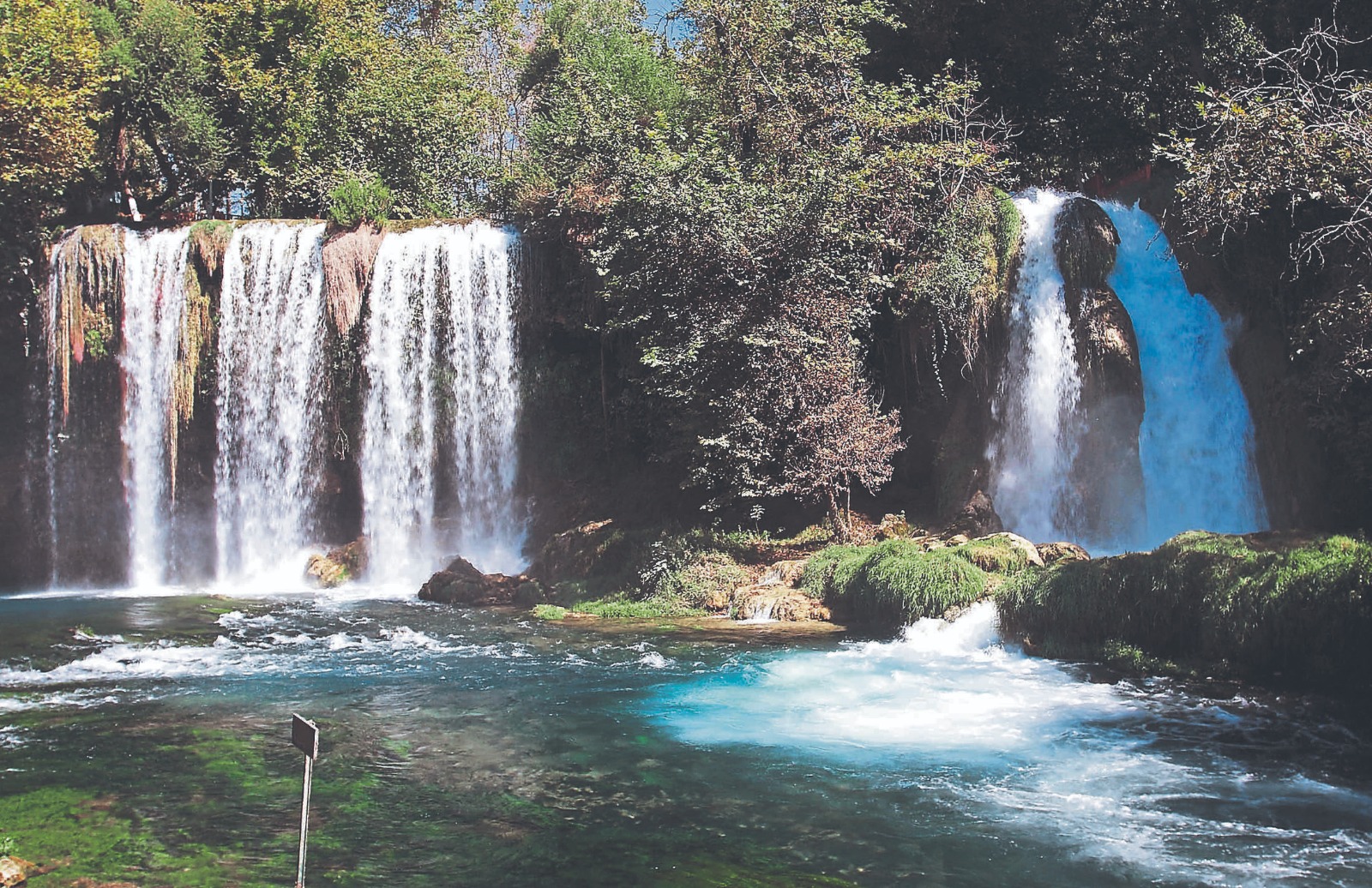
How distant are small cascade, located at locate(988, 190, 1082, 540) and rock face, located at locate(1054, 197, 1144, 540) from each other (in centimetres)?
17

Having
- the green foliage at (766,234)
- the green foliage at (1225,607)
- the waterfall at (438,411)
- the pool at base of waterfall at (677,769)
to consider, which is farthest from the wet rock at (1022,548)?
the waterfall at (438,411)

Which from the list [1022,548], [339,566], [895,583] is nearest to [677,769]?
[895,583]

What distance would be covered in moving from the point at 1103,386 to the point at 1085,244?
2622mm

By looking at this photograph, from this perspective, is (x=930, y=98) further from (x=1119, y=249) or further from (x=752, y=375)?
(x=752, y=375)

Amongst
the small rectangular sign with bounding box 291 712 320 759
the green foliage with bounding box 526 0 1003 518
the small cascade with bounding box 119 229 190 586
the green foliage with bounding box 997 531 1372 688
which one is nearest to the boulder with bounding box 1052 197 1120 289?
the green foliage with bounding box 526 0 1003 518

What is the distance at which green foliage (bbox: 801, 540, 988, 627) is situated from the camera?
14.2 metres

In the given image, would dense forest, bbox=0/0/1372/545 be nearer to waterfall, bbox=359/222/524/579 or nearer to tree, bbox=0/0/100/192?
tree, bbox=0/0/100/192

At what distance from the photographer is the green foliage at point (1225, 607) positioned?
1020 cm

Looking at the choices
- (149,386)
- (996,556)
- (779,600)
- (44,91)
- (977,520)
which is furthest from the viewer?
(44,91)

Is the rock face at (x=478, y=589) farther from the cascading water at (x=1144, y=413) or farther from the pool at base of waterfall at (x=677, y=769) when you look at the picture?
the cascading water at (x=1144, y=413)

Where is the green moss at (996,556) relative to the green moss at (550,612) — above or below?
above

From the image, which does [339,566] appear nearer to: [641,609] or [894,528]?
[641,609]

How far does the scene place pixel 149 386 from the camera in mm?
23797

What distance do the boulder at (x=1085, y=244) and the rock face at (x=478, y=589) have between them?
10850 millimetres
